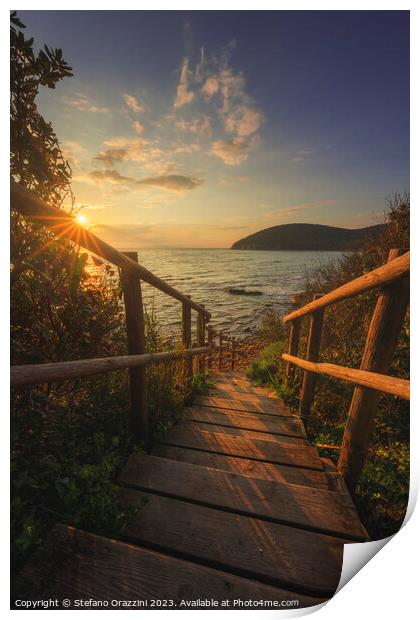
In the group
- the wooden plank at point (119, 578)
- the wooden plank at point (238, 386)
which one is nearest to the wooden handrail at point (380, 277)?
the wooden plank at point (119, 578)

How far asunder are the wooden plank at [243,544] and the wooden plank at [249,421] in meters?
1.15

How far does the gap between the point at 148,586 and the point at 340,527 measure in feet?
3.14

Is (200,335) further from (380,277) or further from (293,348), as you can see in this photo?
(380,277)

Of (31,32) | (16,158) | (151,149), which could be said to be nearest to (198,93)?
(151,149)

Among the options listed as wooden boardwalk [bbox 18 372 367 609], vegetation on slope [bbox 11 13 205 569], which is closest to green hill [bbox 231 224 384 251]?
wooden boardwalk [bbox 18 372 367 609]

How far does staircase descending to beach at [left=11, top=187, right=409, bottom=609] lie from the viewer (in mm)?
1117

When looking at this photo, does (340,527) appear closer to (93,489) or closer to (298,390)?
(93,489)

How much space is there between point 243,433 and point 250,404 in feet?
2.36

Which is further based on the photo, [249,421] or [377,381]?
[249,421]

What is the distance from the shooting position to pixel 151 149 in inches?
73.8

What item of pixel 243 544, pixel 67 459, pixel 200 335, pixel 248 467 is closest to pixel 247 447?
pixel 248 467

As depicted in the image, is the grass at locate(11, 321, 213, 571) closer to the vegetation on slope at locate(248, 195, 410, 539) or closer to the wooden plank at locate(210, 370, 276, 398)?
the vegetation on slope at locate(248, 195, 410, 539)

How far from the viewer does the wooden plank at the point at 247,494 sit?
141 cm

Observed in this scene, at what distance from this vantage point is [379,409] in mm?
1850
